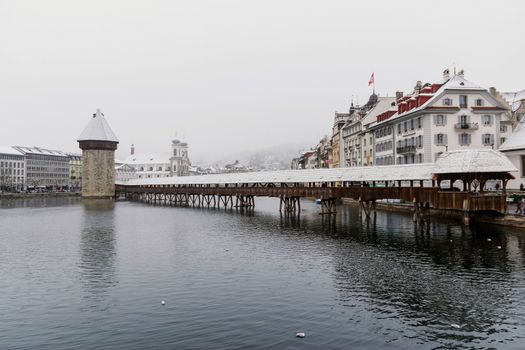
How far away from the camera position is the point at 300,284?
20094 mm

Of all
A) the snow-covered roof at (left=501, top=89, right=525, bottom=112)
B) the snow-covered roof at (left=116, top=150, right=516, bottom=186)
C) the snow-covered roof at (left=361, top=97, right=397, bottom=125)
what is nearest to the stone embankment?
the snow-covered roof at (left=116, top=150, right=516, bottom=186)

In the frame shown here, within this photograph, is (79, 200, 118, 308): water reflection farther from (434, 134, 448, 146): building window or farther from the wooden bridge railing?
(434, 134, 448, 146): building window

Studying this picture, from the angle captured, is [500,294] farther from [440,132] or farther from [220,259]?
[440,132]

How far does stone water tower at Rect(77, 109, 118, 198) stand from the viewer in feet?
368

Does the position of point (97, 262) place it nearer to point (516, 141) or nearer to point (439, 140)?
point (439, 140)

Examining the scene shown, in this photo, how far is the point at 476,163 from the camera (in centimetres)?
3656

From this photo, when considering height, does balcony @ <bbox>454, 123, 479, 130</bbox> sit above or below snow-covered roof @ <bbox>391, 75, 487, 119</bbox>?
below

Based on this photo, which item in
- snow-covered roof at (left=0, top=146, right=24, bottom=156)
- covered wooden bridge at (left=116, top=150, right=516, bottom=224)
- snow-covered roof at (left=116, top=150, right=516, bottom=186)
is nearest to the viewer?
snow-covered roof at (left=116, top=150, right=516, bottom=186)

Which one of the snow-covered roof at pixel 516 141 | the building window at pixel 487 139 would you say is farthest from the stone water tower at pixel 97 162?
the snow-covered roof at pixel 516 141

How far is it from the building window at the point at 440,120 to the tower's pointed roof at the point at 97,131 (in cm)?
8673

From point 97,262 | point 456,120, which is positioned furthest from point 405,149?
point 97,262

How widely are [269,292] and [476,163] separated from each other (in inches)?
1009

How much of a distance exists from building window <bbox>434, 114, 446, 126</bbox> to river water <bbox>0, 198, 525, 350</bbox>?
2253cm

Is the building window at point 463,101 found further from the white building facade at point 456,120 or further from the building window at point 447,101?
the building window at point 447,101
